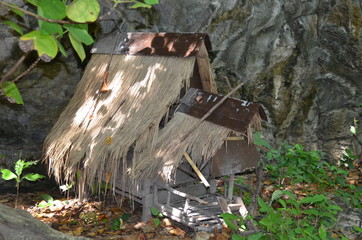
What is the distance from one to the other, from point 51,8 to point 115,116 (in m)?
5.17

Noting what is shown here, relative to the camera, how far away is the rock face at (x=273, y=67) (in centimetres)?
832

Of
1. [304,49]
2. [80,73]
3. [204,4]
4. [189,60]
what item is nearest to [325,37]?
[304,49]

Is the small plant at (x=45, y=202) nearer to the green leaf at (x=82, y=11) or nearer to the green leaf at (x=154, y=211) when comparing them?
the green leaf at (x=154, y=211)

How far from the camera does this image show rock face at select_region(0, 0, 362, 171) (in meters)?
8.32

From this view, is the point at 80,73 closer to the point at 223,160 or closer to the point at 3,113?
the point at 3,113

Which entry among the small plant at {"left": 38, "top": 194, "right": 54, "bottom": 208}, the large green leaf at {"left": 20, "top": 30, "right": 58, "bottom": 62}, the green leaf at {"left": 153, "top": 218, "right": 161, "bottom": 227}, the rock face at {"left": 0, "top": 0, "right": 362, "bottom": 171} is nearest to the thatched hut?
the green leaf at {"left": 153, "top": 218, "right": 161, "bottom": 227}

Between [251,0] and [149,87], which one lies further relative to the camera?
[251,0]

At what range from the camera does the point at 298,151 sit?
8.38 metres

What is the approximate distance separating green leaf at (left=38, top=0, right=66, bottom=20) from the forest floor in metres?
4.70

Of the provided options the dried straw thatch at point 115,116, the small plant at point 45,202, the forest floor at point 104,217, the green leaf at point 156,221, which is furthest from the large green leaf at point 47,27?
the small plant at point 45,202

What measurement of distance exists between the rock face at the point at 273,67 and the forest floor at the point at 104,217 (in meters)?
1.20

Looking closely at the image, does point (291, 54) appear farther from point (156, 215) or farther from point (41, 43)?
point (41, 43)

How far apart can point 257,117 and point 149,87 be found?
193 centimetres

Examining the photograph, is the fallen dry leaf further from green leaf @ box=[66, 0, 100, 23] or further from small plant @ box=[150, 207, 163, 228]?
green leaf @ box=[66, 0, 100, 23]
